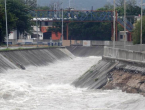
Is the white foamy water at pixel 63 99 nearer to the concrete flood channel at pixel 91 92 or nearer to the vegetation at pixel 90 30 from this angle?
the concrete flood channel at pixel 91 92

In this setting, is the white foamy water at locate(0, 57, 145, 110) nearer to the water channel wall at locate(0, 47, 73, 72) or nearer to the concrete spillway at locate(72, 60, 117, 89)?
the concrete spillway at locate(72, 60, 117, 89)

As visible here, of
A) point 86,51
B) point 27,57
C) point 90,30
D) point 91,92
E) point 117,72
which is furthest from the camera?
point 90,30

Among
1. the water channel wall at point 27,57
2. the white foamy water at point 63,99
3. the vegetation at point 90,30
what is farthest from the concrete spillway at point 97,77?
the vegetation at point 90,30

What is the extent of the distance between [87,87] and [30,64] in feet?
76.3

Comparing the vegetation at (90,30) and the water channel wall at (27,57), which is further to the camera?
the vegetation at (90,30)

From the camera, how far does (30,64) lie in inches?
2016

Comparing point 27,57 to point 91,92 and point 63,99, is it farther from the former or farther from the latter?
point 63,99

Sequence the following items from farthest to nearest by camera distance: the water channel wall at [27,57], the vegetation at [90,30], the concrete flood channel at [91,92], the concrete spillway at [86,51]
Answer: the vegetation at [90,30] < the concrete spillway at [86,51] < the water channel wall at [27,57] < the concrete flood channel at [91,92]

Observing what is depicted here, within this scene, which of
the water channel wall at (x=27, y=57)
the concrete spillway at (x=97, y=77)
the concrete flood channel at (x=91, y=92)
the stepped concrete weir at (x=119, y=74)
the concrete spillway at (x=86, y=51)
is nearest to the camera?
the concrete flood channel at (x=91, y=92)

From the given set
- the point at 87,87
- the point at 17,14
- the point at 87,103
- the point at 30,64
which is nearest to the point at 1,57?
the point at 30,64

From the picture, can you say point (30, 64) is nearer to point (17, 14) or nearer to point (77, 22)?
point (17, 14)

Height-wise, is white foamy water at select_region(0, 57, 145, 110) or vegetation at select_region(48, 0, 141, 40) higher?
vegetation at select_region(48, 0, 141, 40)

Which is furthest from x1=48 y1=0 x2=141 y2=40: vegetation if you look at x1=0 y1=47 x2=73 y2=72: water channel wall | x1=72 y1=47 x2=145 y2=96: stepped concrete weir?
x1=72 y1=47 x2=145 y2=96: stepped concrete weir

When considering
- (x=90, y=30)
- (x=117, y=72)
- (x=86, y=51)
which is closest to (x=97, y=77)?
(x=117, y=72)
